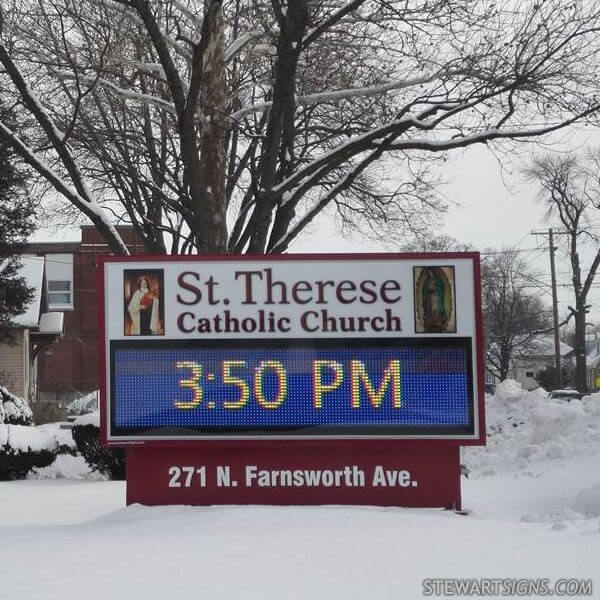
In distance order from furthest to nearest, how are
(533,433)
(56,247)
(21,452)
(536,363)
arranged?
1. (536,363)
2. (56,247)
3. (533,433)
4. (21,452)

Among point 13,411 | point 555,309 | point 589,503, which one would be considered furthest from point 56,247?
point 589,503

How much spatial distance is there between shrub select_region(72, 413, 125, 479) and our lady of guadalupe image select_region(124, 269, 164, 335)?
6.63m

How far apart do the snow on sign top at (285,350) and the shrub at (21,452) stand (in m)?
7.54

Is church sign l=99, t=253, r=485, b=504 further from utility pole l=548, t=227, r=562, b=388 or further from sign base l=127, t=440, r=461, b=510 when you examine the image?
utility pole l=548, t=227, r=562, b=388

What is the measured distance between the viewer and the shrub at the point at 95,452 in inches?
589

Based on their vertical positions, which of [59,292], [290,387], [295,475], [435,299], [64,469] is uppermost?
[59,292]

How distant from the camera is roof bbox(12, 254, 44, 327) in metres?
35.7

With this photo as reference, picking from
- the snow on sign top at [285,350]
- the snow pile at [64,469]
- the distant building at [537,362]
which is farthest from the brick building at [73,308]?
the snow on sign top at [285,350]

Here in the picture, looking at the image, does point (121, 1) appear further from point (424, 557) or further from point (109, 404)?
point (424, 557)

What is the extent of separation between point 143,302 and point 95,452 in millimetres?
7022

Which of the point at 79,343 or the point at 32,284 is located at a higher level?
the point at 32,284

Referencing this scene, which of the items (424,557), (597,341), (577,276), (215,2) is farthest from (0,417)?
(597,341)

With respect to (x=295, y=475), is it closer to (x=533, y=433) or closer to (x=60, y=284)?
(x=533, y=433)

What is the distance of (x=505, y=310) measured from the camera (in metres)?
58.8
